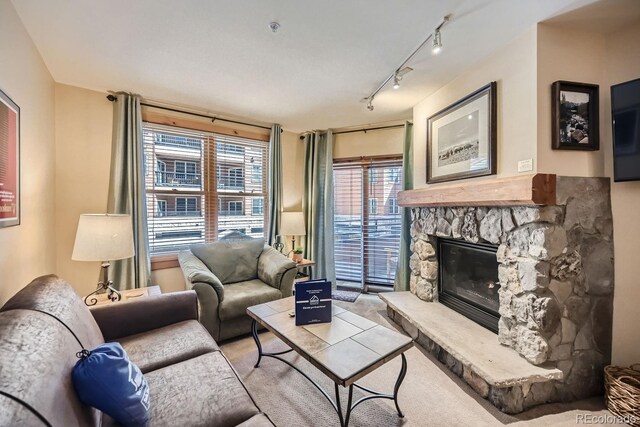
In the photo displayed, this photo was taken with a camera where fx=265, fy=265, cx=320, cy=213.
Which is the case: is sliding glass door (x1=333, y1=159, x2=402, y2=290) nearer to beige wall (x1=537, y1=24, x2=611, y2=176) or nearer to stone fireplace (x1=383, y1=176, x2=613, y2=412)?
stone fireplace (x1=383, y1=176, x2=613, y2=412)

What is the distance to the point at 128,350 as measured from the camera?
155 cm

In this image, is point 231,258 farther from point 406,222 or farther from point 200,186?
point 406,222

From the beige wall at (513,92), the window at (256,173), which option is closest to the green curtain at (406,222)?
the beige wall at (513,92)

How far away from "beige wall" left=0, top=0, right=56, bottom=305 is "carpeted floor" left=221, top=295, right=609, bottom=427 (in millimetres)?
1607

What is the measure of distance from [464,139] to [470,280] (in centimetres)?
130

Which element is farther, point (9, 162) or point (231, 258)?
point (231, 258)

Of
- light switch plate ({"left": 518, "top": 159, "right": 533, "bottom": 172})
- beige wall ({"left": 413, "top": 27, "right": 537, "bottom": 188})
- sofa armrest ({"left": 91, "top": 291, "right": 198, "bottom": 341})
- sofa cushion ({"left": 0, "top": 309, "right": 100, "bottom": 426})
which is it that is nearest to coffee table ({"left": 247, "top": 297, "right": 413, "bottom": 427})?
sofa armrest ({"left": 91, "top": 291, "right": 198, "bottom": 341})

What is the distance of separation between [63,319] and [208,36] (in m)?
1.86

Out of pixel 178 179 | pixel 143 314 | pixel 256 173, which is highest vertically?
pixel 256 173

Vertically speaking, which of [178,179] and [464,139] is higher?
[464,139]

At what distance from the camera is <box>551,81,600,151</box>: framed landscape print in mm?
1713

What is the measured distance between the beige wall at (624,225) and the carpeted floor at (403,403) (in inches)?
18.2

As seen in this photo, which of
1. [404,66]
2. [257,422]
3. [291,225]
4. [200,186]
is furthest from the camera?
[291,225]

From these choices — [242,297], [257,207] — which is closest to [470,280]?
[242,297]
